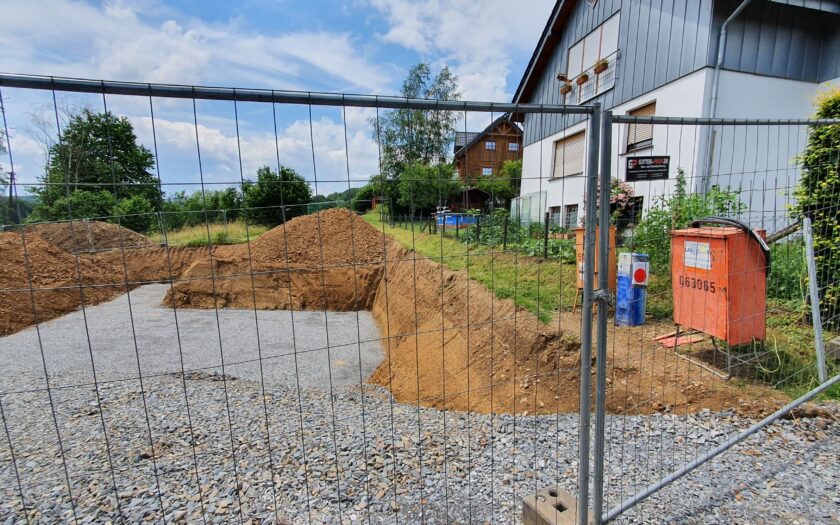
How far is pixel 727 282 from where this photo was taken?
3395 mm

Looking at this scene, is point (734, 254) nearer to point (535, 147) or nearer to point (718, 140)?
point (718, 140)

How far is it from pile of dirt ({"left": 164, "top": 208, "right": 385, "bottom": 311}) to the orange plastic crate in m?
10.1

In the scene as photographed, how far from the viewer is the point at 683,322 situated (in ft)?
12.9

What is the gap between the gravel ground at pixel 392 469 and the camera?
7.54 ft

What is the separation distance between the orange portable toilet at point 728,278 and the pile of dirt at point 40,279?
1233cm

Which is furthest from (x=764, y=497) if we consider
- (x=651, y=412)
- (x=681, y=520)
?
(x=651, y=412)

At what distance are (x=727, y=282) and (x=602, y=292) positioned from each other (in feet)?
8.41

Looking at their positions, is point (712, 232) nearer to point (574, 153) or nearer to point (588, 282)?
point (588, 282)

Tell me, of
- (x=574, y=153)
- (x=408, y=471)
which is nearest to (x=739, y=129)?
(x=574, y=153)

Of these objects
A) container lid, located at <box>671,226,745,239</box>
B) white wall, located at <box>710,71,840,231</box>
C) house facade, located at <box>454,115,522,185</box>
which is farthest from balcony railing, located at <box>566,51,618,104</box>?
house facade, located at <box>454,115,522,185</box>

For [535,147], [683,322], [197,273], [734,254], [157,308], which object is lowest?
[157,308]

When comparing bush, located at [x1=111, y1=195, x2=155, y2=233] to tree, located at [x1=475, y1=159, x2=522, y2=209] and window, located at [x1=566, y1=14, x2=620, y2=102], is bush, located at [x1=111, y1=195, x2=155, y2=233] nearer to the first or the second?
tree, located at [x1=475, y1=159, x2=522, y2=209]

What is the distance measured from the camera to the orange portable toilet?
337 cm

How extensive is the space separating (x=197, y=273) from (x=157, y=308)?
7.10 ft
